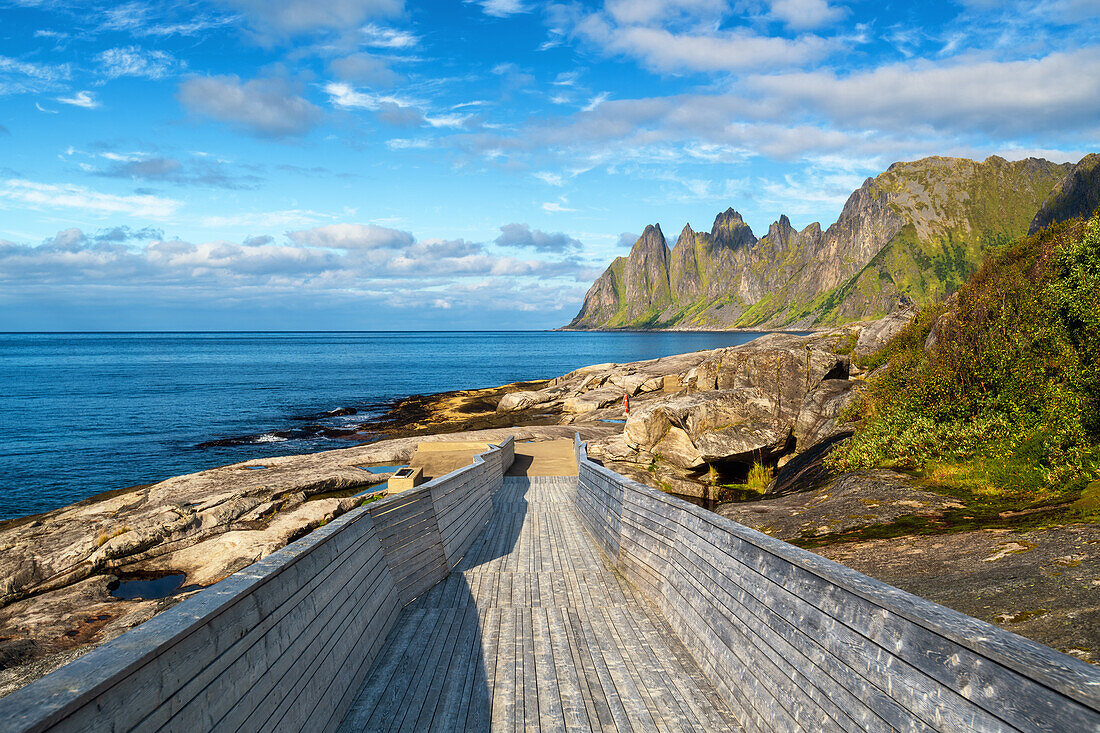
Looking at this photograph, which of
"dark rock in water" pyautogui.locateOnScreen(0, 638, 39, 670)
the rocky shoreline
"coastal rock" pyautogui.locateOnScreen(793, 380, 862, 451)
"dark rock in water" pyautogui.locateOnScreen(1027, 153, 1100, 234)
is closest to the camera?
the rocky shoreline

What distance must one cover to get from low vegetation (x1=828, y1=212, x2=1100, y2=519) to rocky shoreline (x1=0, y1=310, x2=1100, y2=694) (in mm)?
1007

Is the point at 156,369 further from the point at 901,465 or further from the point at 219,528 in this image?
the point at 901,465

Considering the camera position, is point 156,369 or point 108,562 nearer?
point 108,562

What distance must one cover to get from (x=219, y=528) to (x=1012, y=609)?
16495 millimetres

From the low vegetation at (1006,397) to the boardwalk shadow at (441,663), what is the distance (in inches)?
292

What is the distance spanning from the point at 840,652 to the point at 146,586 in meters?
15.1

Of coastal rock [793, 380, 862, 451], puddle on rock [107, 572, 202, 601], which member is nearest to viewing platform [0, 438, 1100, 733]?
puddle on rock [107, 572, 202, 601]

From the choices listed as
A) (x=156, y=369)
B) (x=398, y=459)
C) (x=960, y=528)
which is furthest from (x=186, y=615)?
(x=156, y=369)

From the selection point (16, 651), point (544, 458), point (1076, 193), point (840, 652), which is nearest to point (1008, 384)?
point (840, 652)

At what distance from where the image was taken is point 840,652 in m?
3.42

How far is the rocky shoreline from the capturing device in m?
6.17

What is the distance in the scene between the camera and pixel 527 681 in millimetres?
5121

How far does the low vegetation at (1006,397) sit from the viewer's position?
8984 millimetres

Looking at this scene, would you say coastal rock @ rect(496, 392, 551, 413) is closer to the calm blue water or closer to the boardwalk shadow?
the calm blue water
